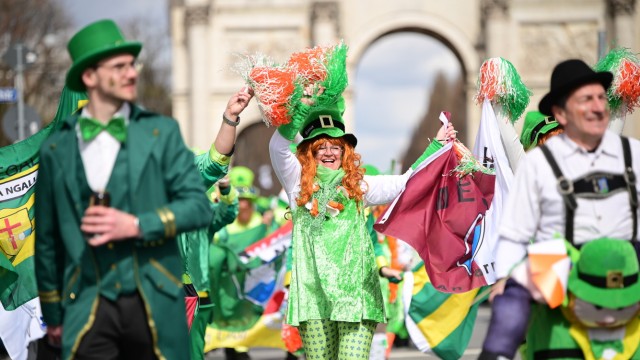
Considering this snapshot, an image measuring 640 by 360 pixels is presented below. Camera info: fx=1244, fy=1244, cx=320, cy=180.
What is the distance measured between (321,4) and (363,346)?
27.8 m

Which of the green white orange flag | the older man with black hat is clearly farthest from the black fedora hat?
the green white orange flag

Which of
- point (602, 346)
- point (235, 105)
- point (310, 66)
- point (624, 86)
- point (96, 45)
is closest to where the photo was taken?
point (96, 45)

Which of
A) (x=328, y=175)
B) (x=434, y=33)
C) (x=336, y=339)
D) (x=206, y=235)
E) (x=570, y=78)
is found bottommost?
(x=336, y=339)

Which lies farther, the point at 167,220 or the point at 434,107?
the point at 434,107

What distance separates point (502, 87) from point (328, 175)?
4.27 ft

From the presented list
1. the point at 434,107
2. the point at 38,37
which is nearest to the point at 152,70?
the point at 38,37

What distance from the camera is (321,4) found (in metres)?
34.4

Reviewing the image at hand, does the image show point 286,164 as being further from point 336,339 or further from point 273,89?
point 336,339

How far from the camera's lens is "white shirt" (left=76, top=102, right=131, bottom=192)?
5258 mm

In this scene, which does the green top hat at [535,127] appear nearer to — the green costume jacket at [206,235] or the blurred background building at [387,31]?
the green costume jacket at [206,235]

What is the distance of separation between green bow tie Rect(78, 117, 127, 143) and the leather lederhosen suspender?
6.01 feet

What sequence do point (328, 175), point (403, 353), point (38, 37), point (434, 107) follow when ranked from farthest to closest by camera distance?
point (434, 107)
point (38, 37)
point (403, 353)
point (328, 175)

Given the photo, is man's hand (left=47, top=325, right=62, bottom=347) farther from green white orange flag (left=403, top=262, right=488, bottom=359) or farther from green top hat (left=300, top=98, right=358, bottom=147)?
green white orange flag (left=403, top=262, right=488, bottom=359)

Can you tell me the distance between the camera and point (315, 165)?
25.1ft
